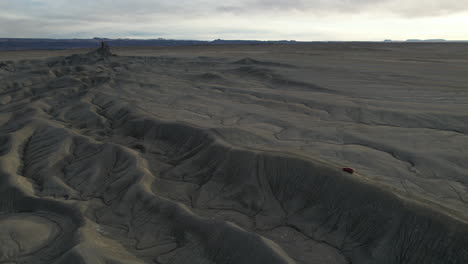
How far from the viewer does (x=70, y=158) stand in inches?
244

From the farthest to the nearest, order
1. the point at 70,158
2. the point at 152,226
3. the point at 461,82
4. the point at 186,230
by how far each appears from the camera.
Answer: the point at 461,82
the point at 70,158
the point at 152,226
the point at 186,230

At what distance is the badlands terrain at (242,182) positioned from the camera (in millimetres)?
3322

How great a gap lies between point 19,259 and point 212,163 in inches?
Result: 110

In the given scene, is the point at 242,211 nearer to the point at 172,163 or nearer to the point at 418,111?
the point at 172,163

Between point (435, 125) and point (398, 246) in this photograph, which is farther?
point (435, 125)

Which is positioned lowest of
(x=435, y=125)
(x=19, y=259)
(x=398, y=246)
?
(x=19, y=259)

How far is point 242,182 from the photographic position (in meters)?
4.66

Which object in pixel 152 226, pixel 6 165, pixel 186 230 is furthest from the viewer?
pixel 6 165

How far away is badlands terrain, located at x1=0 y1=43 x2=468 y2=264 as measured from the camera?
3322 millimetres

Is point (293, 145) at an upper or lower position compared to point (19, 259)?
upper

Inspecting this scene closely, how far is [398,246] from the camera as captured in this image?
3.20 m

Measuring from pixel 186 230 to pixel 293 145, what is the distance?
103 inches

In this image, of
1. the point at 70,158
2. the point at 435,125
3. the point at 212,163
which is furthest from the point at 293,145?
the point at 70,158

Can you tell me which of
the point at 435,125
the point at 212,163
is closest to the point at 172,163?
the point at 212,163
